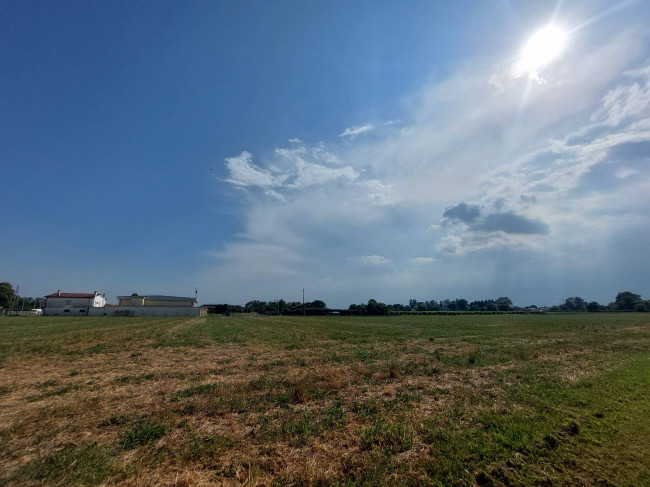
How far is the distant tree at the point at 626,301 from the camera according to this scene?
16400 centimetres

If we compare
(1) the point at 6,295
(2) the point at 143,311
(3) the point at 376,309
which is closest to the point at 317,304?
(3) the point at 376,309

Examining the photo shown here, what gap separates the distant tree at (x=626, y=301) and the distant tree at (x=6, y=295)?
294686mm

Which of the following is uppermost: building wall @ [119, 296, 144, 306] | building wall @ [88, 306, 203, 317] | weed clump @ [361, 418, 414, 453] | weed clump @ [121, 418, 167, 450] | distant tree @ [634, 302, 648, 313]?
building wall @ [119, 296, 144, 306]

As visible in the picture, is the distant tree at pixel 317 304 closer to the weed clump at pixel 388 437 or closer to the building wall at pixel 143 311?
the building wall at pixel 143 311

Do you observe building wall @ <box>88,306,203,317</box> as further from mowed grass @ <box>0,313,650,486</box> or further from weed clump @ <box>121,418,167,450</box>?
weed clump @ <box>121,418,167,450</box>

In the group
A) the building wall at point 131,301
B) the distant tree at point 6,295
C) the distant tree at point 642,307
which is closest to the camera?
the distant tree at point 6,295

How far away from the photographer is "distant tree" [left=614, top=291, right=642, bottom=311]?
538ft

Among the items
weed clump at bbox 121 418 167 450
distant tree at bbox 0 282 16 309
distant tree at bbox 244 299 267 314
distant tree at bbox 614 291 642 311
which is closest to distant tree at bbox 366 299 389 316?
distant tree at bbox 244 299 267 314

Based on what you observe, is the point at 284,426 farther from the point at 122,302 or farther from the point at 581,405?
the point at 122,302

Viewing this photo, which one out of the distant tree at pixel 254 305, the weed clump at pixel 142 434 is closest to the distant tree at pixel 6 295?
the distant tree at pixel 254 305

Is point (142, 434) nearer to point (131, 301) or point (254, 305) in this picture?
point (131, 301)

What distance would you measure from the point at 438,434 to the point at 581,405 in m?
5.23

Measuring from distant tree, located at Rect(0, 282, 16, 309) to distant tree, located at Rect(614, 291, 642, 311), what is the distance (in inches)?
11602

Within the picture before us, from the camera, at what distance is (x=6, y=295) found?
325 feet
